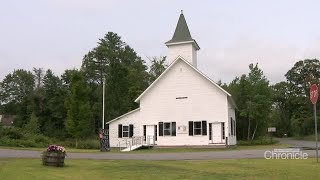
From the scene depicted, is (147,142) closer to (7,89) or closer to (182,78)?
(182,78)

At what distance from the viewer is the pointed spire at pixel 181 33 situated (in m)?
43.6

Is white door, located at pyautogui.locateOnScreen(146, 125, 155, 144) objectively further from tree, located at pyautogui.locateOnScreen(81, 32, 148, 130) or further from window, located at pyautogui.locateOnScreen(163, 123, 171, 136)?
tree, located at pyautogui.locateOnScreen(81, 32, 148, 130)

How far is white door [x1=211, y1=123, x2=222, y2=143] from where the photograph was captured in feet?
129

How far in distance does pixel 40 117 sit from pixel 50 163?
5812 cm

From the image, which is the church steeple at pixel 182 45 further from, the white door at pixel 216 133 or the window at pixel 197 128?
the white door at pixel 216 133

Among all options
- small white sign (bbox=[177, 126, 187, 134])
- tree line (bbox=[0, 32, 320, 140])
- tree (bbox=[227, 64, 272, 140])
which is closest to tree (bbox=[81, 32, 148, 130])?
tree line (bbox=[0, 32, 320, 140])

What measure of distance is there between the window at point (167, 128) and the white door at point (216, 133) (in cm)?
370

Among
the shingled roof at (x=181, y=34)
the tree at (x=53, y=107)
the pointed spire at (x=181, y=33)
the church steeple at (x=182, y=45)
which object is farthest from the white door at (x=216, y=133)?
the tree at (x=53, y=107)

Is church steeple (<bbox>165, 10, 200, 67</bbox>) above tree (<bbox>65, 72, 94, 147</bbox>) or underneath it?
above

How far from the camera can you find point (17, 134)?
4062 centimetres

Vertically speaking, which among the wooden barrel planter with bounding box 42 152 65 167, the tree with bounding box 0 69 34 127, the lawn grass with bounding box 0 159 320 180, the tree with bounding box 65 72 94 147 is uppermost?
the tree with bounding box 0 69 34 127

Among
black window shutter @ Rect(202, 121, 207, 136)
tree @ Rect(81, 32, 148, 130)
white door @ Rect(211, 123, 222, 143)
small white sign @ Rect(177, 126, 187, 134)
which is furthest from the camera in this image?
tree @ Rect(81, 32, 148, 130)

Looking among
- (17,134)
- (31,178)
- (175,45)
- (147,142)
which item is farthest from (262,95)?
(31,178)

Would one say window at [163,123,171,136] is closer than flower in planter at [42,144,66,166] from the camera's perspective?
No
